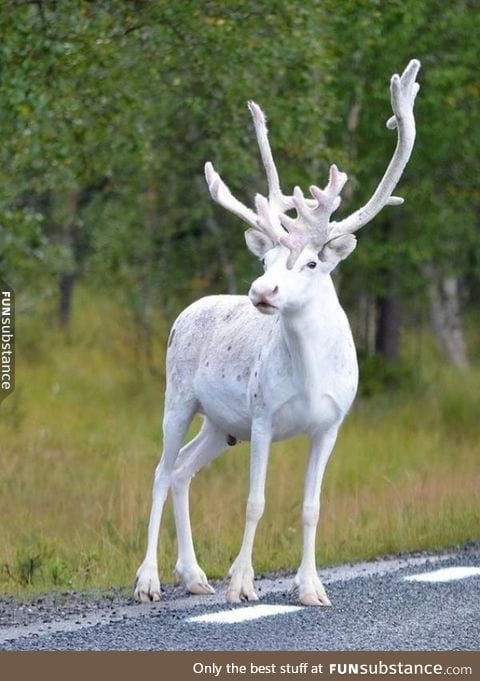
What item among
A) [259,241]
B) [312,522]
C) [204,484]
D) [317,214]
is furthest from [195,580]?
[204,484]

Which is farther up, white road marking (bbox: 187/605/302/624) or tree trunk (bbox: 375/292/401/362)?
tree trunk (bbox: 375/292/401/362)

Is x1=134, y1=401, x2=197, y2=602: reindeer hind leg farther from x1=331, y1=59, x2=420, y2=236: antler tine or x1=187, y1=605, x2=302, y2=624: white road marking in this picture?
→ x1=331, y1=59, x2=420, y2=236: antler tine

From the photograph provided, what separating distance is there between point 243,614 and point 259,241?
1.84 meters

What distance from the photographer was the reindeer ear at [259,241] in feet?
30.5

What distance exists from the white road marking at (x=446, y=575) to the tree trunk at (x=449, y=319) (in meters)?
15.0

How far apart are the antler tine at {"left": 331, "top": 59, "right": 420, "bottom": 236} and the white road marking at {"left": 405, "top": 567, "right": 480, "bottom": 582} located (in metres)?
1.96

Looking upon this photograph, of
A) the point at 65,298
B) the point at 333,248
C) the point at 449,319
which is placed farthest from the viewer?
the point at 65,298

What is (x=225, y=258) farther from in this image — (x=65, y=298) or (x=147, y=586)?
(x=147, y=586)

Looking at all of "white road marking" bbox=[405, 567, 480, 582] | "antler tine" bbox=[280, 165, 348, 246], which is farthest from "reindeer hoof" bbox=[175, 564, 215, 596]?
"antler tine" bbox=[280, 165, 348, 246]

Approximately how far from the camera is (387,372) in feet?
67.3

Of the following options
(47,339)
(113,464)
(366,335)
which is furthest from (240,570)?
(47,339)

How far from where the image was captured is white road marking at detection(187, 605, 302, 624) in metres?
8.70

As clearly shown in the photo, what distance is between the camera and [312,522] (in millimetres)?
9492

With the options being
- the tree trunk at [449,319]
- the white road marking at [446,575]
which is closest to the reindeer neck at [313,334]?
the white road marking at [446,575]
